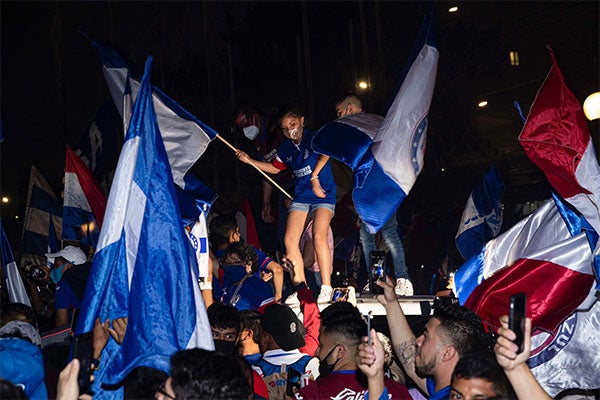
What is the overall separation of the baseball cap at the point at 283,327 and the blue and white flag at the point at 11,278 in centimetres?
297

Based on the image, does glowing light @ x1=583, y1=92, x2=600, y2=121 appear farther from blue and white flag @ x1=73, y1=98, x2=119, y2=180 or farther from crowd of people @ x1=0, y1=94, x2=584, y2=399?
blue and white flag @ x1=73, y1=98, x2=119, y2=180

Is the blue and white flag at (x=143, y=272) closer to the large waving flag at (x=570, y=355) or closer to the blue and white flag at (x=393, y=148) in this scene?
the blue and white flag at (x=393, y=148)

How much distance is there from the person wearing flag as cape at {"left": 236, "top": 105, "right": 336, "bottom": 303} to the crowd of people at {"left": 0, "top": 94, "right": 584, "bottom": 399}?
1 cm

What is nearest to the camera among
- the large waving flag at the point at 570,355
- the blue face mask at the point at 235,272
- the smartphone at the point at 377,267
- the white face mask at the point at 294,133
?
the smartphone at the point at 377,267

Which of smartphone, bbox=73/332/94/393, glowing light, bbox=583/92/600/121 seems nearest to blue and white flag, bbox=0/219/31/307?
smartphone, bbox=73/332/94/393

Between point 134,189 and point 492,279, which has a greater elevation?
point 134,189

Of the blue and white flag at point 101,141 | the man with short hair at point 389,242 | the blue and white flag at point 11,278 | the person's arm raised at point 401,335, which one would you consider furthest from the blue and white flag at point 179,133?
the blue and white flag at point 101,141

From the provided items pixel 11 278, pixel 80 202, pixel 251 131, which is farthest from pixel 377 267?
pixel 80 202

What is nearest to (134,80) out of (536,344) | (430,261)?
(536,344)

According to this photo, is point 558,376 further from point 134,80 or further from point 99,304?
point 134,80

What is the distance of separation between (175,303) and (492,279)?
2.83m

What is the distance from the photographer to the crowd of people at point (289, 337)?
12.8ft

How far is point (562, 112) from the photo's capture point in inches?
258

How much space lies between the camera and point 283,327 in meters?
6.34
